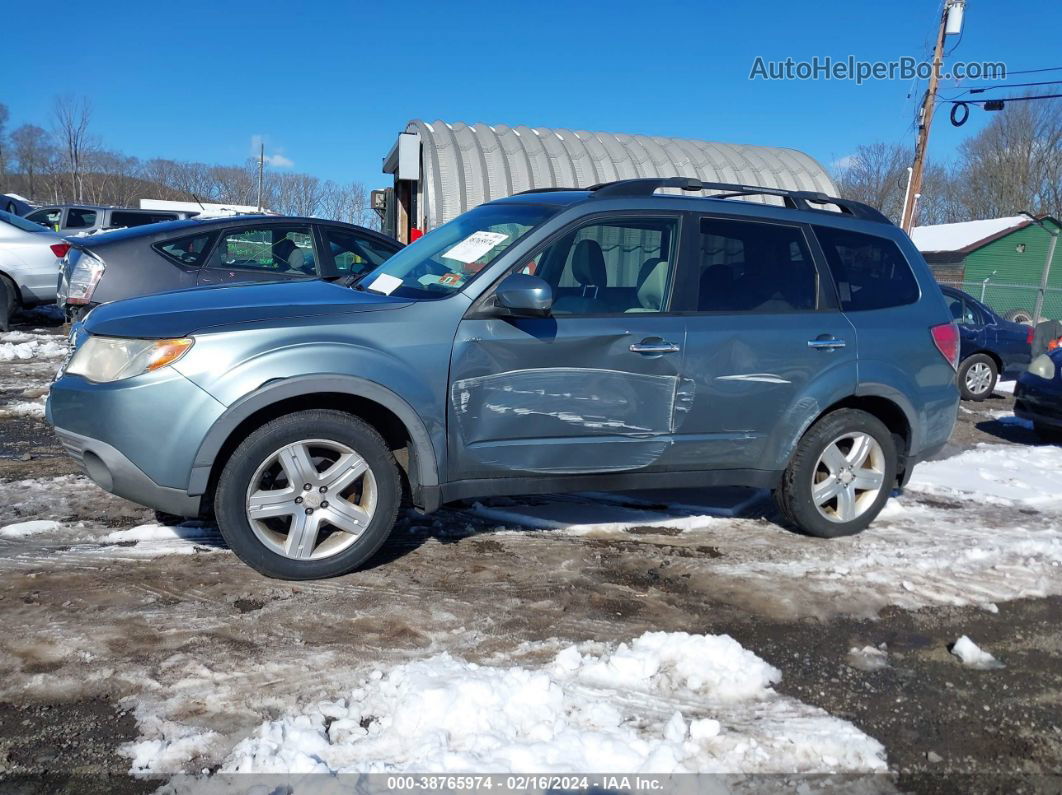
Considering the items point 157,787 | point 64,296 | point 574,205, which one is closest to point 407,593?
point 157,787

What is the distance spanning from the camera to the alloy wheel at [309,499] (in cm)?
377

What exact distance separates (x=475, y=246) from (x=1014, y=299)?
2889 cm

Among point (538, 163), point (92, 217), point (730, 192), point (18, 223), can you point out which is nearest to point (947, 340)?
point (730, 192)

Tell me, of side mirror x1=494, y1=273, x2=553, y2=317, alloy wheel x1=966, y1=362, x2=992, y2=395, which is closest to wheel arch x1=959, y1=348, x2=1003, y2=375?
alloy wheel x1=966, y1=362, x2=992, y2=395

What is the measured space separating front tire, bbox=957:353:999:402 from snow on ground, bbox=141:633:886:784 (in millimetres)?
9443

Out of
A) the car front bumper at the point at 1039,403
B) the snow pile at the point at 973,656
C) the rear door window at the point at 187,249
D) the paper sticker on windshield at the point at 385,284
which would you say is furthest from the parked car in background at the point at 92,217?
the snow pile at the point at 973,656

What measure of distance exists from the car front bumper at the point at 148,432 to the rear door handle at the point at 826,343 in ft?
10.1

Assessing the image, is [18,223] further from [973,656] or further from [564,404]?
[973,656]

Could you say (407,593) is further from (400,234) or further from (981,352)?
(400,234)

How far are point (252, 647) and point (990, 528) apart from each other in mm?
4452

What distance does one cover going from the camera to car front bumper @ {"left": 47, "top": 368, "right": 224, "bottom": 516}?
3.57 meters

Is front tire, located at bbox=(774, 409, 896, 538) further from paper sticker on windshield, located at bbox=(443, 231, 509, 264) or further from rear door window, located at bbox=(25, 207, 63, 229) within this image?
rear door window, located at bbox=(25, 207, 63, 229)

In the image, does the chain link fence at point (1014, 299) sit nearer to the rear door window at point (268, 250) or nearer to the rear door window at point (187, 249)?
the rear door window at point (268, 250)

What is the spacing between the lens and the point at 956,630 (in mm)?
3840
